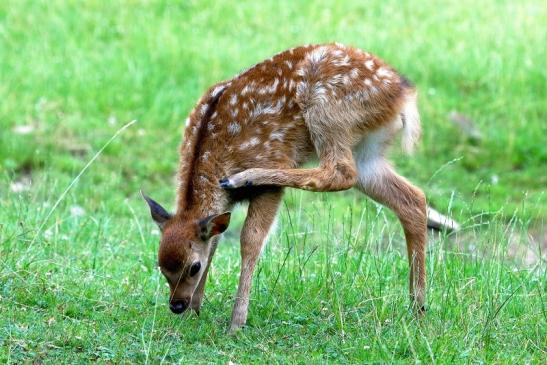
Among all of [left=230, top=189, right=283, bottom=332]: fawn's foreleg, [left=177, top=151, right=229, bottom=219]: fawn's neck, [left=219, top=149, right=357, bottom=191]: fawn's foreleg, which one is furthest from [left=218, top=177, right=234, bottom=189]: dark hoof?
[left=230, top=189, right=283, bottom=332]: fawn's foreleg

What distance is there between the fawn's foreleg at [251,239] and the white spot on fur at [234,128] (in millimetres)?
413

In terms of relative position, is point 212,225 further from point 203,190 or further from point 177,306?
point 177,306

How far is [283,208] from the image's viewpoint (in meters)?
9.69

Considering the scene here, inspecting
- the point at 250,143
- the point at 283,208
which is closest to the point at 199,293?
the point at 250,143

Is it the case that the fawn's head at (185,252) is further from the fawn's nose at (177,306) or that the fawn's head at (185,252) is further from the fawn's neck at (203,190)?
the fawn's neck at (203,190)

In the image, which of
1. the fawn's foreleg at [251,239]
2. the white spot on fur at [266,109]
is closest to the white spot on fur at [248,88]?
the white spot on fur at [266,109]

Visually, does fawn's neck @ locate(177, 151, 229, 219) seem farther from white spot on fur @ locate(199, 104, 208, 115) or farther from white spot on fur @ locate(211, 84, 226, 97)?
white spot on fur @ locate(211, 84, 226, 97)

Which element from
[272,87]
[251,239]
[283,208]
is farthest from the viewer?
[283,208]

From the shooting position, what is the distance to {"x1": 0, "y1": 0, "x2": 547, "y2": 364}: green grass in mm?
5887

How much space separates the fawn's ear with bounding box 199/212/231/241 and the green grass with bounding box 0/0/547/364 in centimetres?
48

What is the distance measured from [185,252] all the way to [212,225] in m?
0.25

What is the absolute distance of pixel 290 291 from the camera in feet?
21.9

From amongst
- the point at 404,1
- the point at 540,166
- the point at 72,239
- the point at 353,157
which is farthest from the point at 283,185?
the point at 404,1

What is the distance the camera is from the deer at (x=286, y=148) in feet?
21.0
